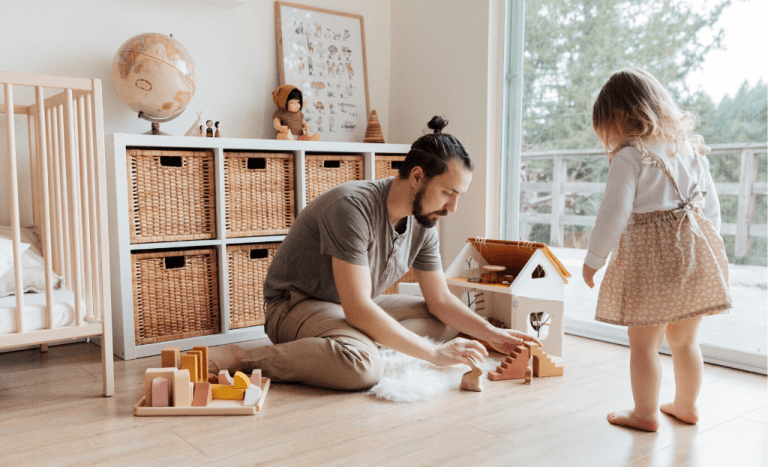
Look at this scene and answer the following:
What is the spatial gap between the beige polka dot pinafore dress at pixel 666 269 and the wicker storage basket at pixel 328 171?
4.28ft

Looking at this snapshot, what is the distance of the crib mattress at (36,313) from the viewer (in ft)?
4.88

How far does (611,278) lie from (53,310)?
4.55 feet

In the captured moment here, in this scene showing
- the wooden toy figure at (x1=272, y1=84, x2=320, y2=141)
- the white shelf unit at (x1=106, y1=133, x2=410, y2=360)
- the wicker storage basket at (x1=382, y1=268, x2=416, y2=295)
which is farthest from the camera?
the wicker storage basket at (x1=382, y1=268, x2=416, y2=295)

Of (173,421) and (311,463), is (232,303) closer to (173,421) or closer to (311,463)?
(173,421)

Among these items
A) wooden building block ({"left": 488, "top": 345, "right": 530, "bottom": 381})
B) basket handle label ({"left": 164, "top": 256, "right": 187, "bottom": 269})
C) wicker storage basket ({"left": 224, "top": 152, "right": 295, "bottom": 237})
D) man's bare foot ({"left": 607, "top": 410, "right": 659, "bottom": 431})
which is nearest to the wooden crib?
basket handle label ({"left": 164, "top": 256, "right": 187, "bottom": 269})

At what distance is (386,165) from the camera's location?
263 centimetres

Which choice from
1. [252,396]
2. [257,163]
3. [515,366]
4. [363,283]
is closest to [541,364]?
[515,366]

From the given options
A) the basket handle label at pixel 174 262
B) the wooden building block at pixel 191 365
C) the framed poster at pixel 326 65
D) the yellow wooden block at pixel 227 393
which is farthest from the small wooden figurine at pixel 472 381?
the framed poster at pixel 326 65

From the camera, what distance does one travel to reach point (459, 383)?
1.69m

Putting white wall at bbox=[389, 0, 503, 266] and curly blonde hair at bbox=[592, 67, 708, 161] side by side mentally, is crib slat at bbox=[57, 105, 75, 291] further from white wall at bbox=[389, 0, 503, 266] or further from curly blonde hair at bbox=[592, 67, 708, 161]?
white wall at bbox=[389, 0, 503, 266]

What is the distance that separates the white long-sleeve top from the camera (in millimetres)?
1375

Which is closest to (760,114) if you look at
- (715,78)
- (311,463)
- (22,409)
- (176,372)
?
(715,78)

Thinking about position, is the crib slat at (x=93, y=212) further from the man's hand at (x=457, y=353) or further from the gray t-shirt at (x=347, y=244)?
the man's hand at (x=457, y=353)

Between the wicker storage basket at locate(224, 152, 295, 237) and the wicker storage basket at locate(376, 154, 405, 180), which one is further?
the wicker storage basket at locate(376, 154, 405, 180)
